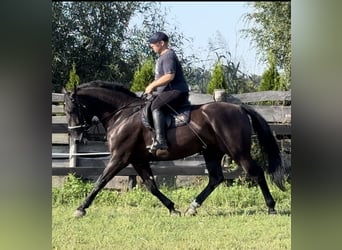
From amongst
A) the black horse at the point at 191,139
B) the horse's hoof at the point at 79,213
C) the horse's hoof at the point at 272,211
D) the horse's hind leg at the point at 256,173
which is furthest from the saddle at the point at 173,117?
the horse's hoof at the point at 272,211

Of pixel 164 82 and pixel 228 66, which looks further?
pixel 228 66

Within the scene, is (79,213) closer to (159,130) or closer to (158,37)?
(159,130)

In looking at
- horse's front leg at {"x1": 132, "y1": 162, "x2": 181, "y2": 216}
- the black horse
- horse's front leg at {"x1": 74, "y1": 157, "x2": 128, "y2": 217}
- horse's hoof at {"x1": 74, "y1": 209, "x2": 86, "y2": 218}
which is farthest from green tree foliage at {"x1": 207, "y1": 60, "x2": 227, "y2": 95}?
horse's hoof at {"x1": 74, "y1": 209, "x2": 86, "y2": 218}

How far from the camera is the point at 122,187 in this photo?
199 inches

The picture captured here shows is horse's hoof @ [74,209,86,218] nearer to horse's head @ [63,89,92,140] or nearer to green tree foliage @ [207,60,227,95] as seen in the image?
horse's head @ [63,89,92,140]

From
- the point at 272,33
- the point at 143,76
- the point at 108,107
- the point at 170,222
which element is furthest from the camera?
the point at 108,107

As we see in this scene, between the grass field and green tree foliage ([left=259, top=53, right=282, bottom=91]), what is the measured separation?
94 centimetres

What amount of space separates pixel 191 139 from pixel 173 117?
0.86ft

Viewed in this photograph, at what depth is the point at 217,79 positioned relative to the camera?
4.97m

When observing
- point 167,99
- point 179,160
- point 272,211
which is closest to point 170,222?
point 179,160
